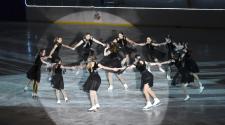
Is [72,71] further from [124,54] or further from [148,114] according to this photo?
[148,114]

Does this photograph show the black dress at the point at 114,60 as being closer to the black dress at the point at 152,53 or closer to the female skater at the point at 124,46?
the female skater at the point at 124,46

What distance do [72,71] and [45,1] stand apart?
12.6 m

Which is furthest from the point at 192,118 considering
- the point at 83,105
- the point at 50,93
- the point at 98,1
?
the point at 98,1

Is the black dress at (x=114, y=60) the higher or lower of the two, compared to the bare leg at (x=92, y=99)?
higher

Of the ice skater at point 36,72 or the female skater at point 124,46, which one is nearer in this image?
the ice skater at point 36,72

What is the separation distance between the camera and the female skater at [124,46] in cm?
1576

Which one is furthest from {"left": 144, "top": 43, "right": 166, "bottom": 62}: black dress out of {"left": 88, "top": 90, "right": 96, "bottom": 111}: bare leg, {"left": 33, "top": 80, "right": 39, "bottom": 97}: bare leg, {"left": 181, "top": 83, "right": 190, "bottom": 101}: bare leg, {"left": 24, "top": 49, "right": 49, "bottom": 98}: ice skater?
{"left": 88, "top": 90, "right": 96, "bottom": 111}: bare leg

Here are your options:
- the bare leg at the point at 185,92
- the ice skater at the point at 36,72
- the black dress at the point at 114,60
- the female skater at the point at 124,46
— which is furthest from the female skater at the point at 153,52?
the ice skater at the point at 36,72

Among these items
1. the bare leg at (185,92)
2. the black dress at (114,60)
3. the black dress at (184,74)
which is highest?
the black dress at (114,60)

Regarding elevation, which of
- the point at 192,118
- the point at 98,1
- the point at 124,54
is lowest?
the point at 192,118

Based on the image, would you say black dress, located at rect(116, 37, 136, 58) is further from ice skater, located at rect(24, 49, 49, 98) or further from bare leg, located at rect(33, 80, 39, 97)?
bare leg, located at rect(33, 80, 39, 97)

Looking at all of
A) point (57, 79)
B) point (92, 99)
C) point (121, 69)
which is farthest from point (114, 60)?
point (92, 99)

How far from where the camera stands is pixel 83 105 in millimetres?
12703

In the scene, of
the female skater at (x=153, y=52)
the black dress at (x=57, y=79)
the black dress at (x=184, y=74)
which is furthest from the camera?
the female skater at (x=153, y=52)
